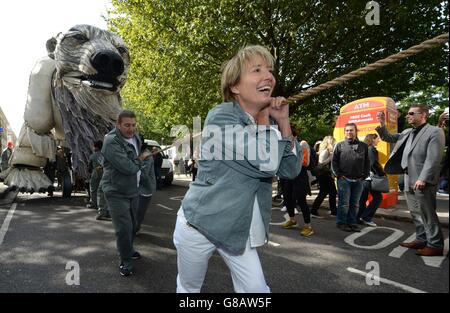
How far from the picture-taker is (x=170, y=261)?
3.73 m

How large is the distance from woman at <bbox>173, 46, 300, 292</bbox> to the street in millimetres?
1376

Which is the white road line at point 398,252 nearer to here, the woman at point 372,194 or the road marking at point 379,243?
→ the road marking at point 379,243

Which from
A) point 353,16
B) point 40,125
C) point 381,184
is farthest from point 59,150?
point 353,16

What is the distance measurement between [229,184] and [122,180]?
2014 mm

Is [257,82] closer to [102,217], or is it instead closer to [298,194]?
[298,194]

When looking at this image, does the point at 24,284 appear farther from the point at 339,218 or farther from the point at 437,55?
the point at 437,55

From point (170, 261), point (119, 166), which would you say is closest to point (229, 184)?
point (119, 166)

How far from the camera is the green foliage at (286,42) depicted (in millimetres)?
9844

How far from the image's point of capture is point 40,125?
682 centimetres

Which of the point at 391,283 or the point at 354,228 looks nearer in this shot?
the point at 391,283

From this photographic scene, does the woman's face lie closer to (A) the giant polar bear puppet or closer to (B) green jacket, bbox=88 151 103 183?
(B) green jacket, bbox=88 151 103 183

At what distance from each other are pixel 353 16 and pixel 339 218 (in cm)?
691

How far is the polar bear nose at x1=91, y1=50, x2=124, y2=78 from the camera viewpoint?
220 inches
